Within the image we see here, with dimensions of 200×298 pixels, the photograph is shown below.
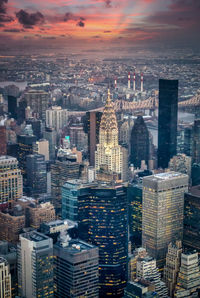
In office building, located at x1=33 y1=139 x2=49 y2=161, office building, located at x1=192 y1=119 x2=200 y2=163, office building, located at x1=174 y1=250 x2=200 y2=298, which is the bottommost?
office building, located at x1=174 y1=250 x2=200 y2=298

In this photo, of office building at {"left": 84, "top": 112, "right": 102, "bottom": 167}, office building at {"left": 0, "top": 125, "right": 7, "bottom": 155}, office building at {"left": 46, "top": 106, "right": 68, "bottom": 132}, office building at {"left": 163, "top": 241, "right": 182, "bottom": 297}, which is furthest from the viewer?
office building at {"left": 46, "top": 106, "right": 68, "bottom": 132}

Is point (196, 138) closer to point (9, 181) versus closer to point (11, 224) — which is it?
point (9, 181)

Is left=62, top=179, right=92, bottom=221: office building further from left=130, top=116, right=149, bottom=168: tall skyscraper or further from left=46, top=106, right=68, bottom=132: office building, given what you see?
left=46, top=106, right=68, bottom=132: office building

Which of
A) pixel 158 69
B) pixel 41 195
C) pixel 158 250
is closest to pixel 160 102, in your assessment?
pixel 158 69

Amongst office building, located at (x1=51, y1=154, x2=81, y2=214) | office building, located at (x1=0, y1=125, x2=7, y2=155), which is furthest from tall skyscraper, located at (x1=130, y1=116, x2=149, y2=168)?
office building, located at (x1=0, y1=125, x2=7, y2=155)

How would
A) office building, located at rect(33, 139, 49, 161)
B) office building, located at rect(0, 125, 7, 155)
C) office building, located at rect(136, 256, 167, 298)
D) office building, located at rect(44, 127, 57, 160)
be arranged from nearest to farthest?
office building, located at rect(136, 256, 167, 298) < office building, located at rect(0, 125, 7, 155) < office building, located at rect(33, 139, 49, 161) < office building, located at rect(44, 127, 57, 160)

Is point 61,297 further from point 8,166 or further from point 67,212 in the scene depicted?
point 8,166

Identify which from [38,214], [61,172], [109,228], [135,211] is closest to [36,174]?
[61,172]
